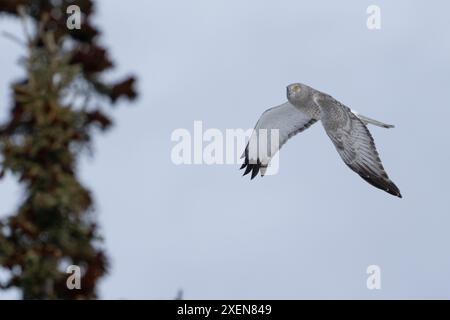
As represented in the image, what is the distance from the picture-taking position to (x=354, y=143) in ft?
73.4

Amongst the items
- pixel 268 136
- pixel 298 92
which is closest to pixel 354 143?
pixel 298 92

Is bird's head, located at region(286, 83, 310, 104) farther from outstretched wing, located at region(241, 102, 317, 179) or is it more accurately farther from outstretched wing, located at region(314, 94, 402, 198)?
outstretched wing, located at region(241, 102, 317, 179)

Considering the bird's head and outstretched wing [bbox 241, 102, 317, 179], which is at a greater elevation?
the bird's head

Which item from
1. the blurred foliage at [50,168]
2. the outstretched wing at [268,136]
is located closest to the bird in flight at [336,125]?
the outstretched wing at [268,136]

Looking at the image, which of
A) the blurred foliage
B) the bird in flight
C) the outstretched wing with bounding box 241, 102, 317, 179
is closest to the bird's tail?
the bird in flight

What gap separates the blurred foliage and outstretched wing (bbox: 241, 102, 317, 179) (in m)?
6.87

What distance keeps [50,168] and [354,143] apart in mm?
6813

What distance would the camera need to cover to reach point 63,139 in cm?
1975

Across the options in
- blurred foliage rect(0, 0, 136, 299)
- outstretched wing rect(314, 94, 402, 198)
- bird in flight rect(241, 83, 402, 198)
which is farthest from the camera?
bird in flight rect(241, 83, 402, 198)

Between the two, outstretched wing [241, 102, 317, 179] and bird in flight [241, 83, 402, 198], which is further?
outstretched wing [241, 102, 317, 179]

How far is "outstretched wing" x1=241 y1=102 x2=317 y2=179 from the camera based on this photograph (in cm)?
2641

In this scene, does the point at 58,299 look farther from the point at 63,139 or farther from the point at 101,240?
the point at 63,139
